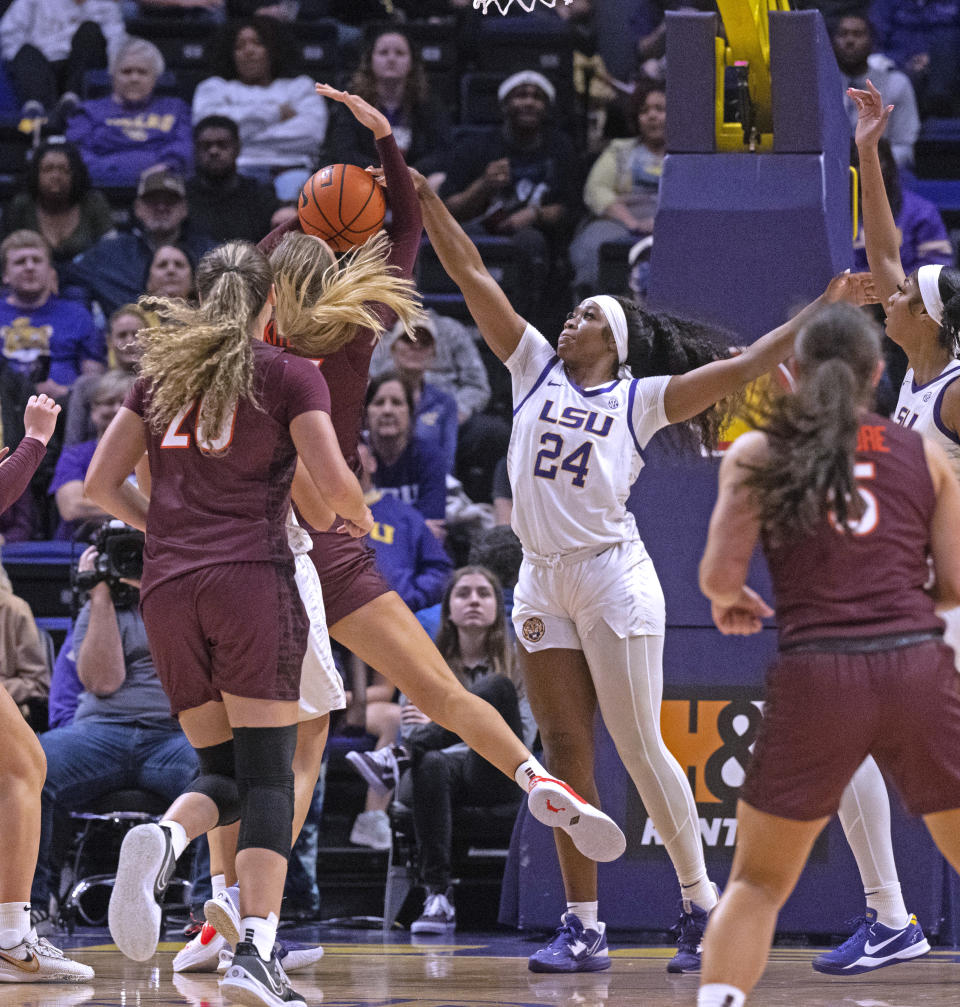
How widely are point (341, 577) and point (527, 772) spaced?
848 mm

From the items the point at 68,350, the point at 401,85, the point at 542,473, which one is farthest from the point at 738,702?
the point at 401,85

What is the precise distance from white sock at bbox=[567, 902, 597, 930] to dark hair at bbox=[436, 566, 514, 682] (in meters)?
1.88

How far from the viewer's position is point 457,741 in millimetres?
7117

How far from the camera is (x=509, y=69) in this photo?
12273mm

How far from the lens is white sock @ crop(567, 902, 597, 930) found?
17.5ft

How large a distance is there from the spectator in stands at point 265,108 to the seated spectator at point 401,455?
3279mm

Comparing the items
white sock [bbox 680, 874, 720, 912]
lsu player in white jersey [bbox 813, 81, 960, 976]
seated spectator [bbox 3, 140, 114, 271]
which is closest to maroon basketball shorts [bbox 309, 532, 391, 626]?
white sock [bbox 680, 874, 720, 912]

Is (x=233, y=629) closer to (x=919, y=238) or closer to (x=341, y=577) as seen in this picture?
(x=341, y=577)

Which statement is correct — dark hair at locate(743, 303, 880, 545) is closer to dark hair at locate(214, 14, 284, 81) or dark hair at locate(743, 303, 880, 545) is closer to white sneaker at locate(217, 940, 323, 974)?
white sneaker at locate(217, 940, 323, 974)

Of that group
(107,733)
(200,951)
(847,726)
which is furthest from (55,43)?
(847,726)

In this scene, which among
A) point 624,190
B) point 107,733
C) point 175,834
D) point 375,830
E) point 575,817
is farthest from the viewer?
point 624,190

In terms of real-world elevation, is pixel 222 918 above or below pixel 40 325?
below

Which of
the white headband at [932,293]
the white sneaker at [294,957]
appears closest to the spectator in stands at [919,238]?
the white headband at [932,293]

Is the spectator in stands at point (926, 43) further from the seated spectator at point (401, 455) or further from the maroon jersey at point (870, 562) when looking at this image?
the maroon jersey at point (870, 562)
